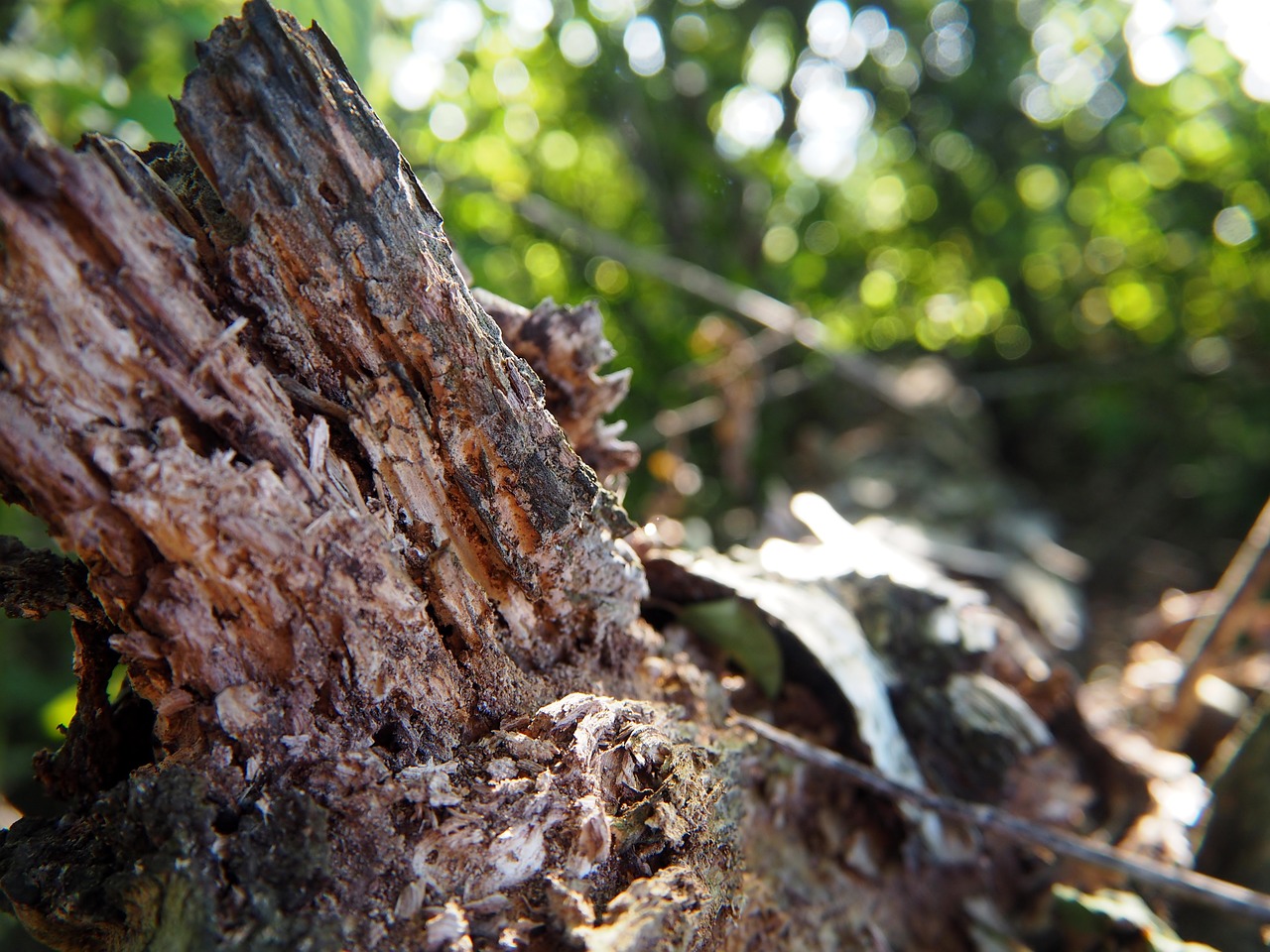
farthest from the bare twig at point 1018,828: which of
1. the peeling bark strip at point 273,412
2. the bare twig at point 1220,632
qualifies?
the bare twig at point 1220,632

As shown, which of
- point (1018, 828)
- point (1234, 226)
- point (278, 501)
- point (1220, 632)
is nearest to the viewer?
point (278, 501)

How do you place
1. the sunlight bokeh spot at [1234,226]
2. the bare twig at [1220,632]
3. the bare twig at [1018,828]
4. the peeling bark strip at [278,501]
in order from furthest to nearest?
the sunlight bokeh spot at [1234,226] → the bare twig at [1220,632] → the bare twig at [1018,828] → the peeling bark strip at [278,501]

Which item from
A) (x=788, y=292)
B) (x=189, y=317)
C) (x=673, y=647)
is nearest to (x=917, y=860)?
(x=673, y=647)

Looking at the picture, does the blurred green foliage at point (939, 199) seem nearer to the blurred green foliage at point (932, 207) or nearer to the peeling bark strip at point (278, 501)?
the blurred green foliage at point (932, 207)

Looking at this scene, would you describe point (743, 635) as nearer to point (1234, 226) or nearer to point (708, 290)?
point (708, 290)

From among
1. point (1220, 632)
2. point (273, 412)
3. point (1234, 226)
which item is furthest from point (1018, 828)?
point (1234, 226)

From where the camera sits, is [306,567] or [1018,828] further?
[1018,828]

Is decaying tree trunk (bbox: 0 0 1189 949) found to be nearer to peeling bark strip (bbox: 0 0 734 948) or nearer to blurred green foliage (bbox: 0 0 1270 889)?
peeling bark strip (bbox: 0 0 734 948)
